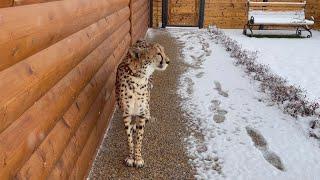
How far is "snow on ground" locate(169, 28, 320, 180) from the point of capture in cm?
418

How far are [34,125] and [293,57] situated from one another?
9.27 metres

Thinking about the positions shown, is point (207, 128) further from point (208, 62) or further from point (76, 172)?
point (208, 62)

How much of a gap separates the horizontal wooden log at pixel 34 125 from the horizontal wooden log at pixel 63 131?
0.23 ft

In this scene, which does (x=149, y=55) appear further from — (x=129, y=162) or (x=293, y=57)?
(x=293, y=57)

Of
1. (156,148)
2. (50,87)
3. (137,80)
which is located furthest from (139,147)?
(50,87)

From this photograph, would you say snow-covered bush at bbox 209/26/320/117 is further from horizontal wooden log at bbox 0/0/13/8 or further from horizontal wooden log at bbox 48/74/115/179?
horizontal wooden log at bbox 0/0/13/8

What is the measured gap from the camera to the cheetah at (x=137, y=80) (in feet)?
13.0

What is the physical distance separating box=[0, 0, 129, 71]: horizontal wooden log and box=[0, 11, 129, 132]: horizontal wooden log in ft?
0.16

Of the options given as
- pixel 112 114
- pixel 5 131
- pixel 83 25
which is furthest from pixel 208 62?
pixel 5 131

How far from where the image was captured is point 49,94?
102 inches

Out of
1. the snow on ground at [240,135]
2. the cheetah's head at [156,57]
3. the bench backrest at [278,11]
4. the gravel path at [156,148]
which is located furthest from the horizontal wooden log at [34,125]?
the bench backrest at [278,11]

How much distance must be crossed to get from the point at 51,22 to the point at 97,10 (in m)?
1.81

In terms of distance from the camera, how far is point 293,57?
1040cm

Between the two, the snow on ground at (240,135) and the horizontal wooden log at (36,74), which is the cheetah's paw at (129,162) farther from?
the horizontal wooden log at (36,74)
